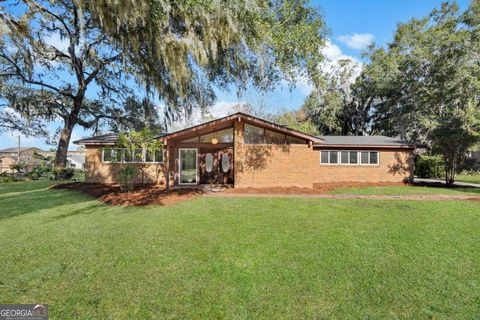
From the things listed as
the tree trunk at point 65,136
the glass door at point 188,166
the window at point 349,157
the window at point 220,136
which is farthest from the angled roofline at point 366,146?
the tree trunk at point 65,136

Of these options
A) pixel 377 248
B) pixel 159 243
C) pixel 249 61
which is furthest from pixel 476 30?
pixel 159 243

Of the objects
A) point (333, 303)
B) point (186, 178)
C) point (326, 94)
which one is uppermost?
point (326, 94)

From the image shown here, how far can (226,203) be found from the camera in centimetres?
896

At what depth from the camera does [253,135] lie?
12.9 m

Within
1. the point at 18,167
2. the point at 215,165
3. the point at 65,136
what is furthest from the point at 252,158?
the point at 18,167

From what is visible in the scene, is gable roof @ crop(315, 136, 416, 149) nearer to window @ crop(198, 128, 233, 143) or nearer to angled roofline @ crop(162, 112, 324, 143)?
angled roofline @ crop(162, 112, 324, 143)

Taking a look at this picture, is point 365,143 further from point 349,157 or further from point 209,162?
point 209,162

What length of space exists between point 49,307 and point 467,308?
4.97 meters

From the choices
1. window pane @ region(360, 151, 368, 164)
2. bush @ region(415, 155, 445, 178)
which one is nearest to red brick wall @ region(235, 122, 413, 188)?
window pane @ region(360, 151, 368, 164)

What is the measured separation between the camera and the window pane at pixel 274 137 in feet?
42.3

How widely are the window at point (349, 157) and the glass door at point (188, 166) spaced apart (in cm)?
759

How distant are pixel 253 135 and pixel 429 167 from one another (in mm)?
16540

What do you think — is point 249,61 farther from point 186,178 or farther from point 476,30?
point 476,30

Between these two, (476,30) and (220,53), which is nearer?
(220,53)
